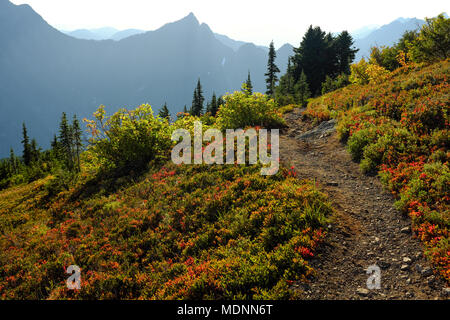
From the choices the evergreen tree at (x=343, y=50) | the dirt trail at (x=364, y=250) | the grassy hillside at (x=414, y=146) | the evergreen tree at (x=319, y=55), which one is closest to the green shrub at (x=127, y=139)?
the dirt trail at (x=364, y=250)

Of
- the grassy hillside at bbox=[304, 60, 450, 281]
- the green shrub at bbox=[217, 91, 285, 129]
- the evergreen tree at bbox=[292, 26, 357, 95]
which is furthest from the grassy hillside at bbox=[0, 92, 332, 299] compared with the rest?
the evergreen tree at bbox=[292, 26, 357, 95]

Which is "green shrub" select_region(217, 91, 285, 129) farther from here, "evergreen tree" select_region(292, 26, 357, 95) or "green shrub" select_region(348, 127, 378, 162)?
"evergreen tree" select_region(292, 26, 357, 95)

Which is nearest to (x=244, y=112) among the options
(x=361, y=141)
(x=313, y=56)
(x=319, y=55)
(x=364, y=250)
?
(x=361, y=141)

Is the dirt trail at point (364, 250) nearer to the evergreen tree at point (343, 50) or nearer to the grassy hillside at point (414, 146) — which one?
the grassy hillside at point (414, 146)

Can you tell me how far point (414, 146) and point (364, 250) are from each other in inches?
226

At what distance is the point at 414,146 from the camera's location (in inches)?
373

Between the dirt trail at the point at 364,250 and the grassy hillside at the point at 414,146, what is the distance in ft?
1.15

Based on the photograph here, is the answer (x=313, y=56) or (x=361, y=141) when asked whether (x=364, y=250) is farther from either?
(x=313, y=56)

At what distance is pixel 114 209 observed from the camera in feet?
37.4

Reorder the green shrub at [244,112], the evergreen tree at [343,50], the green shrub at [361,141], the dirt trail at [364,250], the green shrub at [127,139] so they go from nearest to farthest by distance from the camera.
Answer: the dirt trail at [364,250], the green shrub at [361,141], the green shrub at [127,139], the green shrub at [244,112], the evergreen tree at [343,50]

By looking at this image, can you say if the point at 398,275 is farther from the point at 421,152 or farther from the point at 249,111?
the point at 249,111

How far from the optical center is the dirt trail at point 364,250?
503cm

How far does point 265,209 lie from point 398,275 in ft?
12.2

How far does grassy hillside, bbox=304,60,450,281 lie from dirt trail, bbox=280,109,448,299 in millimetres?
350
